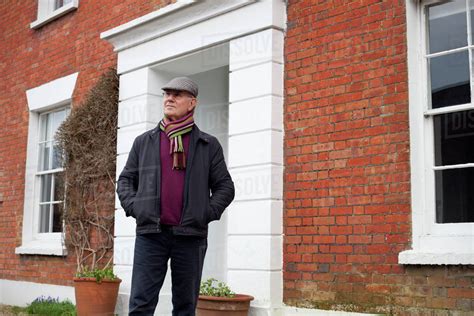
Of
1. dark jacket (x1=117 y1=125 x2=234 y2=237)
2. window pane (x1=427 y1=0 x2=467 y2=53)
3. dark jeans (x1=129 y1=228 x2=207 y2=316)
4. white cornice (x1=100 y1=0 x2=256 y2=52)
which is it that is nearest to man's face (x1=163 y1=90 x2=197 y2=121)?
dark jacket (x1=117 y1=125 x2=234 y2=237)

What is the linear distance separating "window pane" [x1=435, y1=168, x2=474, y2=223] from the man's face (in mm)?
2137

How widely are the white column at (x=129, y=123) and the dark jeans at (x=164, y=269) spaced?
341cm

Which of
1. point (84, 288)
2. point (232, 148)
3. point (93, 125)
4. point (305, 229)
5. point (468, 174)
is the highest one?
point (93, 125)

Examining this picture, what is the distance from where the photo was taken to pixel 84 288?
7297 mm

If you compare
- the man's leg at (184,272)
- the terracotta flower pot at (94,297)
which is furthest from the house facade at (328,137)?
the man's leg at (184,272)

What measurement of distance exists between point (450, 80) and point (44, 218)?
6646mm

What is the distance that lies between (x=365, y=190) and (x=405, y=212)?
1.39ft

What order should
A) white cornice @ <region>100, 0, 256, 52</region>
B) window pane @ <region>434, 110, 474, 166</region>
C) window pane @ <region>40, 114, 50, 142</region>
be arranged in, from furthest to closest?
window pane @ <region>40, 114, 50, 142</region> → white cornice @ <region>100, 0, 256, 52</region> → window pane @ <region>434, 110, 474, 166</region>

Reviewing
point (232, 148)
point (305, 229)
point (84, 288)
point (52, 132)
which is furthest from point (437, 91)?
point (52, 132)

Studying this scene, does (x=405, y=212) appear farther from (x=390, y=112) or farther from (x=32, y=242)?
(x=32, y=242)

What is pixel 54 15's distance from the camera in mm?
9719

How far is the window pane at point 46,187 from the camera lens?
31.7 feet

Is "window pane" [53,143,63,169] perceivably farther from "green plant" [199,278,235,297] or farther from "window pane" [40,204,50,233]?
"green plant" [199,278,235,297]

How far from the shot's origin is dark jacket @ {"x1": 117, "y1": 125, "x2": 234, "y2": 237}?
4113 millimetres
